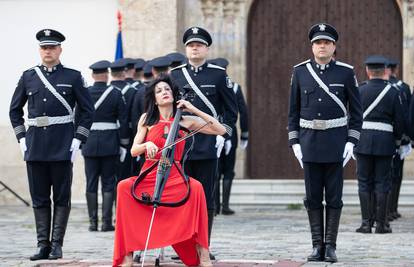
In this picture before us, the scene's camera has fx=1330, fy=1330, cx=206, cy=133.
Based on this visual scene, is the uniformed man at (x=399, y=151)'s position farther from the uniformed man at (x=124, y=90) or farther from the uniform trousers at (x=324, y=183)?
the uniform trousers at (x=324, y=183)

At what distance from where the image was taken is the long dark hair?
1120 centimetres

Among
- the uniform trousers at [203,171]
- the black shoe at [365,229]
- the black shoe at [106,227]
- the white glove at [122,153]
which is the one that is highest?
the uniform trousers at [203,171]

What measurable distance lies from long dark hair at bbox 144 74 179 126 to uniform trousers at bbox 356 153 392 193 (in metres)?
5.16

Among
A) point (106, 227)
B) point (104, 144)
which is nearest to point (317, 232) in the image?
point (106, 227)

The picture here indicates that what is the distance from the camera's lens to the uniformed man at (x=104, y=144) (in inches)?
649

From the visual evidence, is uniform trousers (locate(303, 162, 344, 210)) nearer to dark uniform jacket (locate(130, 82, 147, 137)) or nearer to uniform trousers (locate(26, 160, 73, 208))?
uniform trousers (locate(26, 160, 73, 208))

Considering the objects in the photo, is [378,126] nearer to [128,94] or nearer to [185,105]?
[128,94]

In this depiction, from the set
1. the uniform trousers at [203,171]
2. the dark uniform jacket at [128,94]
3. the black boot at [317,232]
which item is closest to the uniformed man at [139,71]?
the dark uniform jacket at [128,94]

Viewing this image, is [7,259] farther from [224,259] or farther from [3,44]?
[3,44]

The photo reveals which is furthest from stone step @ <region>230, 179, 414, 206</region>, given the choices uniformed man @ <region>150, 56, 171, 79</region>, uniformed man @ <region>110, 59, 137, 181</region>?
uniformed man @ <region>150, 56, 171, 79</region>

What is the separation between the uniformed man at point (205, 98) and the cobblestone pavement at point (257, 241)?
2.71 ft

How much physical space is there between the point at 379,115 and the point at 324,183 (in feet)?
13.8

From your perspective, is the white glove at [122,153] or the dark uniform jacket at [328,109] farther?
the white glove at [122,153]

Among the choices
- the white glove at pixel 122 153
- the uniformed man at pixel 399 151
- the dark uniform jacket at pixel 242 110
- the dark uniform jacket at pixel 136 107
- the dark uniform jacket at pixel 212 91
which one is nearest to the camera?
the dark uniform jacket at pixel 212 91
